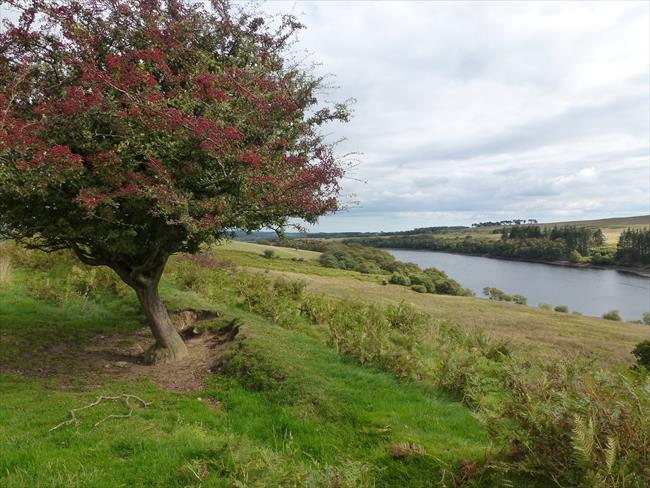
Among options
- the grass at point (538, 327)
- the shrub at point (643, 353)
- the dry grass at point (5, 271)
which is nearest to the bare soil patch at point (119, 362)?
the dry grass at point (5, 271)

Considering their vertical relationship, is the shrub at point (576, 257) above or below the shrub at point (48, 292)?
below

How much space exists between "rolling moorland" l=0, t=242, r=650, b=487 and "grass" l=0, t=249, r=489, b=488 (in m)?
0.03

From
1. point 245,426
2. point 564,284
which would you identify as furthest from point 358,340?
point 564,284

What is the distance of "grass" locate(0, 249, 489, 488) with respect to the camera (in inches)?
187

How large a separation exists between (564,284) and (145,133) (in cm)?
11274

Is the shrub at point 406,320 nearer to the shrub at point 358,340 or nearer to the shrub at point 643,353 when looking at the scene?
the shrub at point 358,340

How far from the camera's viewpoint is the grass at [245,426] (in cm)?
474

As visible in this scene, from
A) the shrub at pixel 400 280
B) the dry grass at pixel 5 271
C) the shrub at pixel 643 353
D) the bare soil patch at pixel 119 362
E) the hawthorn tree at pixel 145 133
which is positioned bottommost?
the shrub at pixel 400 280

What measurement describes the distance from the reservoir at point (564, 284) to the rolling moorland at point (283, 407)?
3031 inches

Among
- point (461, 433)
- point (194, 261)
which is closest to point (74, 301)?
point (194, 261)

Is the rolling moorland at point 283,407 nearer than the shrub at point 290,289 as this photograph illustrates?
Yes

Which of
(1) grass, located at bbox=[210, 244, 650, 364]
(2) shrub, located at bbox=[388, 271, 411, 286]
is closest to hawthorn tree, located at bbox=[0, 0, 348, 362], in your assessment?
(1) grass, located at bbox=[210, 244, 650, 364]

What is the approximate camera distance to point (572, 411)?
420cm

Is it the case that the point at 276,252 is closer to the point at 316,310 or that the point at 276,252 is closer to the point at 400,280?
the point at 400,280
